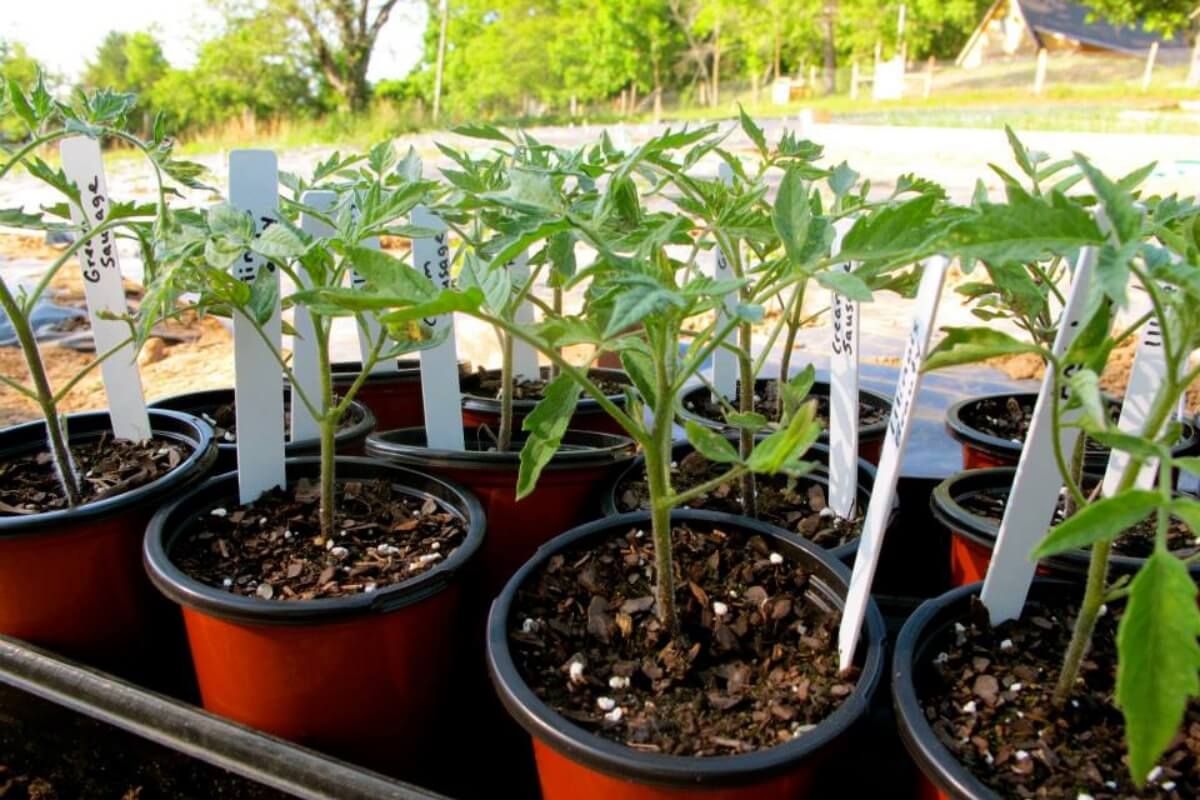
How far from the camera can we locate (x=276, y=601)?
0.92 metres

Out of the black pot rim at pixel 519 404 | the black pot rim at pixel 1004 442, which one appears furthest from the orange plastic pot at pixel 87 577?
the black pot rim at pixel 1004 442

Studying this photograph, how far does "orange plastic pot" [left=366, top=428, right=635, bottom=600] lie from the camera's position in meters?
1.26

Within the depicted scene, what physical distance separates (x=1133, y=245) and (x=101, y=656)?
1255 millimetres

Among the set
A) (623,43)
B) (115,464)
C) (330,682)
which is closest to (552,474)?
(330,682)

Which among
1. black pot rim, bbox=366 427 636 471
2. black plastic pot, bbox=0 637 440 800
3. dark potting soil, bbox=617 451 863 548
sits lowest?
black plastic pot, bbox=0 637 440 800

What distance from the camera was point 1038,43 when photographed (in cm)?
3806

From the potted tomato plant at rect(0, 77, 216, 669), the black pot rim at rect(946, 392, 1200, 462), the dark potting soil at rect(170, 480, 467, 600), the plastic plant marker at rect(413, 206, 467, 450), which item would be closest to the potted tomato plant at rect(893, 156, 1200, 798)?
the black pot rim at rect(946, 392, 1200, 462)

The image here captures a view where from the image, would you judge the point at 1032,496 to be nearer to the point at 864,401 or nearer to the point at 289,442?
the point at 864,401

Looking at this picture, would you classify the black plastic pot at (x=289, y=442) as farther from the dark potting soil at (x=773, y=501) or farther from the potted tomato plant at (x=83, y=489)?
the dark potting soil at (x=773, y=501)

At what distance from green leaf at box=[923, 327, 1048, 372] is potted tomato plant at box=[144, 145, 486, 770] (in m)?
0.52

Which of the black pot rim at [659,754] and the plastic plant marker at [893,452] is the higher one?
the plastic plant marker at [893,452]

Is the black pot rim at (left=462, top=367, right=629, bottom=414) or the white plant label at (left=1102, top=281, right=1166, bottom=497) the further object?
the black pot rim at (left=462, top=367, right=629, bottom=414)

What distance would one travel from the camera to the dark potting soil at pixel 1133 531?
1084mm

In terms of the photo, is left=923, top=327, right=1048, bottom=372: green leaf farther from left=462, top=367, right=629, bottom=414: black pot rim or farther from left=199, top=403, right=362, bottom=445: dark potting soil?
left=199, top=403, right=362, bottom=445: dark potting soil
